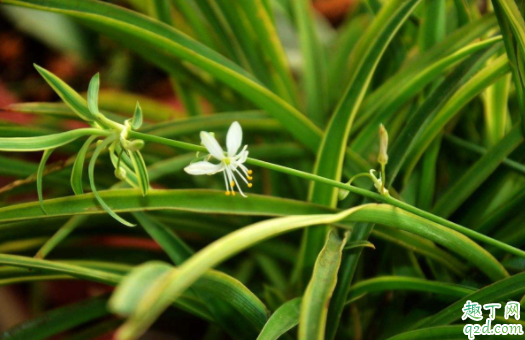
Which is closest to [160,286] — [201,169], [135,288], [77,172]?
[135,288]

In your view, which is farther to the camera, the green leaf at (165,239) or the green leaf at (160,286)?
the green leaf at (165,239)

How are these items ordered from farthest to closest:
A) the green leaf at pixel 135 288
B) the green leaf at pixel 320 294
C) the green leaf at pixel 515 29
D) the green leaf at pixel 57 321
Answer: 1. the green leaf at pixel 57 321
2. the green leaf at pixel 515 29
3. the green leaf at pixel 320 294
4. the green leaf at pixel 135 288

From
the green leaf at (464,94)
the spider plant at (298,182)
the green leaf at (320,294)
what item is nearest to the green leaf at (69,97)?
the spider plant at (298,182)

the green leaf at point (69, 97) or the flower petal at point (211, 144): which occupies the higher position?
the green leaf at point (69, 97)

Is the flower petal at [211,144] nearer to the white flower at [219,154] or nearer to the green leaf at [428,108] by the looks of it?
the white flower at [219,154]

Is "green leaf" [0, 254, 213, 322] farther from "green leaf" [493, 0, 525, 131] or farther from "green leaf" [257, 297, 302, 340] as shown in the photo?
"green leaf" [493, 0, 525, 131]

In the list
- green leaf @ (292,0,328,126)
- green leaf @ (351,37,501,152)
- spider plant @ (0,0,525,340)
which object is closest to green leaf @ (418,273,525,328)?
spider plant @ (0,0,525,340)
